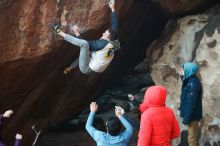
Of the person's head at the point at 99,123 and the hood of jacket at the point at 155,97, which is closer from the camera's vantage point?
the hood of jacket at the point at 155,97

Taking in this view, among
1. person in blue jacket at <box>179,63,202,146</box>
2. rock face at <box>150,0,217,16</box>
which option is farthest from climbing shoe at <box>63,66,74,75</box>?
person in blue jacket at <box>179,63,202,146</box>

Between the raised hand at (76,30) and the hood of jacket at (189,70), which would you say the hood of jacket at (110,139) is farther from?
the raised hand at (76,30)

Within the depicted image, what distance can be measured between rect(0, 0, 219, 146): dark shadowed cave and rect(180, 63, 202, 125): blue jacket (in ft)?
7.77

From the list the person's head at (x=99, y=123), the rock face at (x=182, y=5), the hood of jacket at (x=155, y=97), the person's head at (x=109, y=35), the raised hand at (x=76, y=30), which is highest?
the rock face at (x=182, y=5)

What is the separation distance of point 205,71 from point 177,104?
3.45 ft

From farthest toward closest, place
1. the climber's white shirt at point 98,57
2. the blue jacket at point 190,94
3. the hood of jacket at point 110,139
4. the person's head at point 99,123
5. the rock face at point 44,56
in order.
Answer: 1. the person's head at point 99,123
2. the climber's white shirt at point 98,57
3. the rock face at point 44,56
4. the blue jacket at point 190,94
5. the hood of jacket at point 110,139

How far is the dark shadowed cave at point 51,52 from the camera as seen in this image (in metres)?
8.58

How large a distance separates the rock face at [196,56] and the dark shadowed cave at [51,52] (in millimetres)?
367

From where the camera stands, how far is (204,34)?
10.2 meters

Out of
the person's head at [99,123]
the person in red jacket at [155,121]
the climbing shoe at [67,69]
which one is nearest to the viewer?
the person in red jacket at [155,121]

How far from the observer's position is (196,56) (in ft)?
33.6

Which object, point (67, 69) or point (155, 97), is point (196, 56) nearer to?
point (67, 69)

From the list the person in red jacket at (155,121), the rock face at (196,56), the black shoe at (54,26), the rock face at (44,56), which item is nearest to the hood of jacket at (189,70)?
the person in red jacket at (155,121)

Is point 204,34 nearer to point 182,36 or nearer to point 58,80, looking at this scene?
point 182,36
